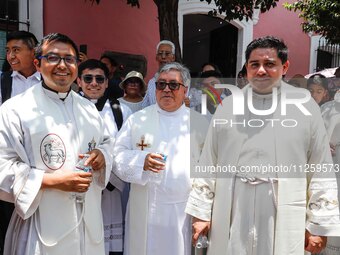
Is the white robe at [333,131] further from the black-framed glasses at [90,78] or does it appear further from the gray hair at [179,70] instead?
the black-framed glasses at [90,78]

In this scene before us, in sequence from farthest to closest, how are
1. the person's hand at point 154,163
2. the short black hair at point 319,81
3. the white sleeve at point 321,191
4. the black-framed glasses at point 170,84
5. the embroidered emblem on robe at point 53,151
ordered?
1. the short black hair at point 319,81
2. the black-framed glasses at point 170,84
3. the person's hand at point 154,163
4. the white sleeve at point 321,191
5. the embroidered emblem on robe at point 53,151

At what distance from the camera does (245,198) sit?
9.05ft

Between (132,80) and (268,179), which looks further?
(132,80)

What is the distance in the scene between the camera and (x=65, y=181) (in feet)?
8.08

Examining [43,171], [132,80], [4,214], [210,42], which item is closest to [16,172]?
[43,171]

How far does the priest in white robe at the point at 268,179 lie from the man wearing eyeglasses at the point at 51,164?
0.80m

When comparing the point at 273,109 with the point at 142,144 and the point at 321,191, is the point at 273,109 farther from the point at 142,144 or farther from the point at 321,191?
the point at 142,144

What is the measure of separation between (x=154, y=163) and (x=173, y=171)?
25 centimetres

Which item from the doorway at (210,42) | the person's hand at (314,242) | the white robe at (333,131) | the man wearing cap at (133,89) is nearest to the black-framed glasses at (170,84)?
the man wearing cap at (133,89)

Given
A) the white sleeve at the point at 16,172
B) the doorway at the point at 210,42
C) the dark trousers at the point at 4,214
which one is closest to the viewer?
the white sleeve at the point at 16,172

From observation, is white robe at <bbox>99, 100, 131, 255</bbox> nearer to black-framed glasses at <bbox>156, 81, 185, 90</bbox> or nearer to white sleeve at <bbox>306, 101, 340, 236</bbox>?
black-framed glasses at <bbox>156, 81, 185, 90</bbox>

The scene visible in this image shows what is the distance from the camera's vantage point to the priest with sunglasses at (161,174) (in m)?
3.21

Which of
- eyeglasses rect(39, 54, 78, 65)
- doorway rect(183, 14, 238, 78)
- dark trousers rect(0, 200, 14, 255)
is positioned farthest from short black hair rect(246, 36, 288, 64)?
doorway rect(183, 14, 238, 78)

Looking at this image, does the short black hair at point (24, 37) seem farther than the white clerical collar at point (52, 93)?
Yes
